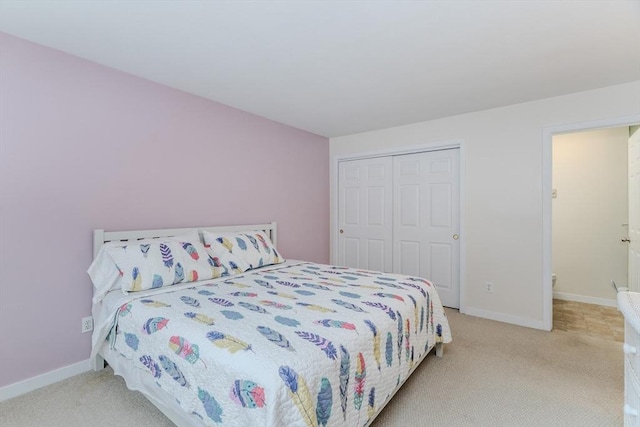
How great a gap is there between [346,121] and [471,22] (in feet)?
6.90

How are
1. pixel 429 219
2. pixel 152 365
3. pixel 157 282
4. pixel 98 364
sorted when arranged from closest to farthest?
1. pixel 152 365
2. pixel 157 282
3. pixel 98 364
4. pixel 429 219

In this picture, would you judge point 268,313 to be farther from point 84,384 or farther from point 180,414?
point 84,384

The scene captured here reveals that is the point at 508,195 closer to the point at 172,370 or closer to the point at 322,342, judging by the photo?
the point at 322,342

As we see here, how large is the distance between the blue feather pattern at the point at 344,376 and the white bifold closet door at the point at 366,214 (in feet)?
9.80

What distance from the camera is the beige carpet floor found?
174 cm

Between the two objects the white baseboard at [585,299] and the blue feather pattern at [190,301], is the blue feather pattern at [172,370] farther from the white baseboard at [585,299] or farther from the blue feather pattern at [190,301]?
the white baseboard at [585,299]

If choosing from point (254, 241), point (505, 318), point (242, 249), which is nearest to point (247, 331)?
point (242, 249)

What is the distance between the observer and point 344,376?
137 centimetres

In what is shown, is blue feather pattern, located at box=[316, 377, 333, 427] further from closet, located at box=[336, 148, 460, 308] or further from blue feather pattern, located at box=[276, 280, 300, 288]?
closet, located at box=[336, 148, 460, 308]

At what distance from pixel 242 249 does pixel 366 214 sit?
2173mm

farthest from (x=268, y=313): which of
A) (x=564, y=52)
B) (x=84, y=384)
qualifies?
(x=564, y=52)

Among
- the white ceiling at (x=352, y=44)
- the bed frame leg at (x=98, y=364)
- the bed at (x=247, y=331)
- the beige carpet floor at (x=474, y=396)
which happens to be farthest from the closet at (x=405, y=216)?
the bed frame leg at (x=98, y=364)

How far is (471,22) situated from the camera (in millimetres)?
1816

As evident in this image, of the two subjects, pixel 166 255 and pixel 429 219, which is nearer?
pixel 166 255
